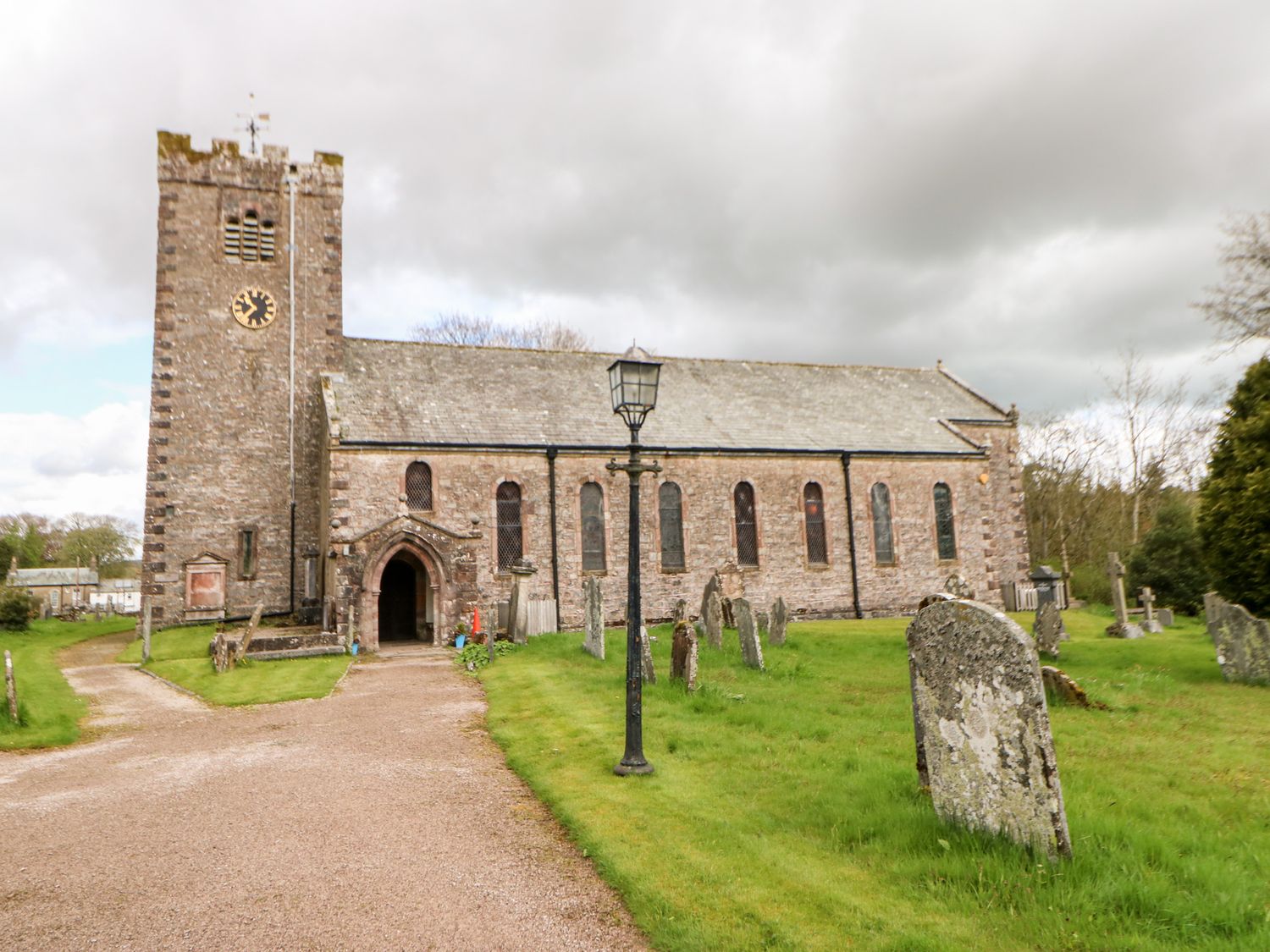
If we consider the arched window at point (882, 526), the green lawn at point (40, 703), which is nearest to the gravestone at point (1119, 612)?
the arched window at point (882, 526)

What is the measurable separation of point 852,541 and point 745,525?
4.14 metres

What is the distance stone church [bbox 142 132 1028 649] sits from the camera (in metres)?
23.2

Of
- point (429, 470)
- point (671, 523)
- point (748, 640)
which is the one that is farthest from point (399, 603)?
point (748, 640)

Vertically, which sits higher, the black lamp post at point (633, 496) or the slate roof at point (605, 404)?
the slate roof at point (605, 404)

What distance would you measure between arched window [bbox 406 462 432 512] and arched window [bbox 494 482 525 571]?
6.75 ft

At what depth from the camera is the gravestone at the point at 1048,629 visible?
15.2 metres

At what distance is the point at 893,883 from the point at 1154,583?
2898cm

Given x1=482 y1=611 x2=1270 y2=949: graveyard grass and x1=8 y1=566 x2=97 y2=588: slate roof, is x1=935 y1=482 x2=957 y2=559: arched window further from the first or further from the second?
x1=8 y1=566 x2=97 y2=588: slate roof

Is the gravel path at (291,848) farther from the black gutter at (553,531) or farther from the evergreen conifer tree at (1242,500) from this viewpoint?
the evergreen conifer tree at (1242,500)

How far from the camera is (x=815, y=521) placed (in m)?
27.4

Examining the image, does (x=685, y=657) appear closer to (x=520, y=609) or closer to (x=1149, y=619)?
(x=520, y=609)

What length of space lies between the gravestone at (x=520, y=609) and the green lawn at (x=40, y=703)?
29.7 ft

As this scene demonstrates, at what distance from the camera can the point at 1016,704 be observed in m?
5.60

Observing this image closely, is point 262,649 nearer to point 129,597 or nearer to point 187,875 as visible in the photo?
point 187,875
